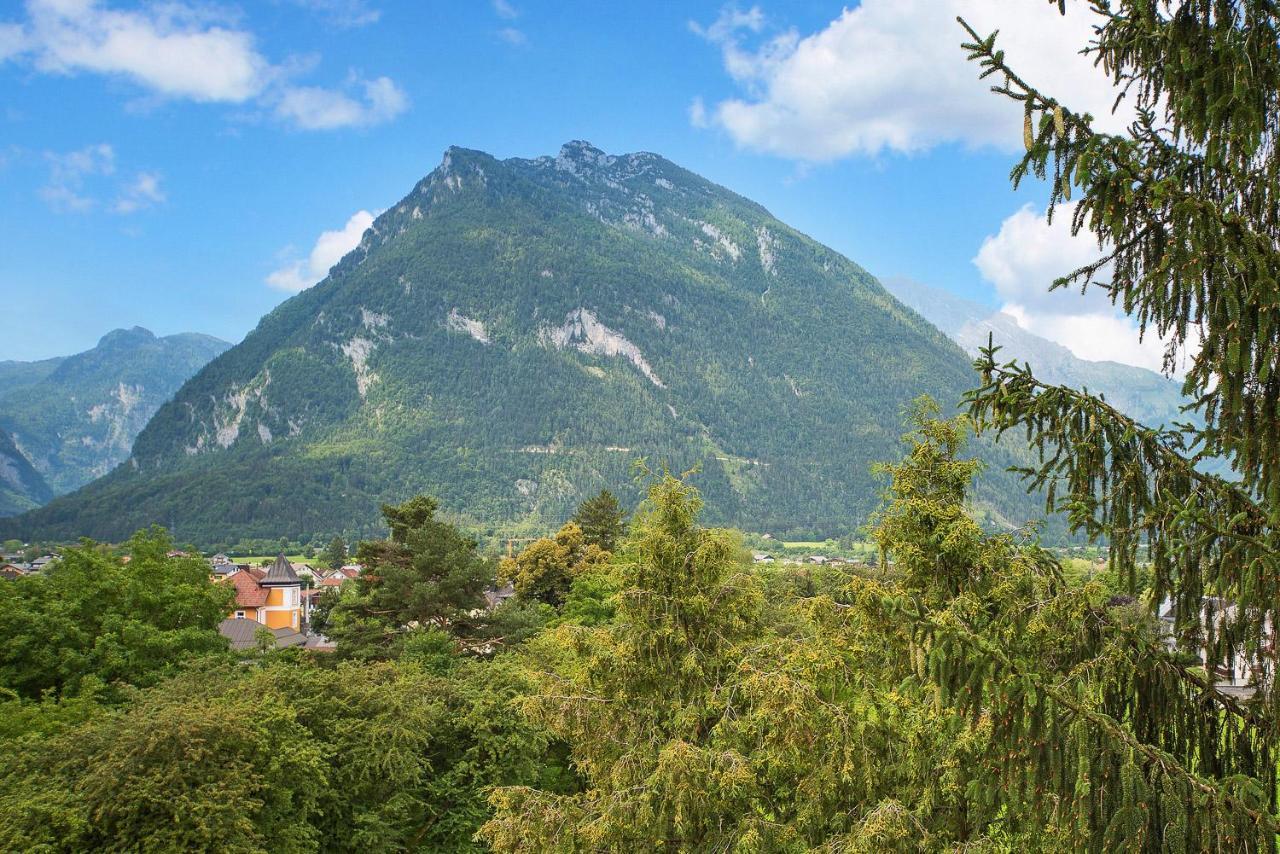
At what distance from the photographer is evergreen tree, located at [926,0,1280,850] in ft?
13.6

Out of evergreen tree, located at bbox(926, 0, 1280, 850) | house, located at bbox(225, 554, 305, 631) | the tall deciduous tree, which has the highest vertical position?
evergreen tree, located at bbox(926, 0, 1280, 850)

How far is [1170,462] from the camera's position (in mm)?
4711

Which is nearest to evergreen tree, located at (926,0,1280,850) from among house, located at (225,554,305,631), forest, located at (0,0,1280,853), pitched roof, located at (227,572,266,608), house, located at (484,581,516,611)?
forest, located at (0,0,1280,853)

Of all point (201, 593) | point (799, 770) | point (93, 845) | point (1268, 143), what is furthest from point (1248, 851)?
point (201, 593)

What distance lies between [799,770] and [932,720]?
96.1 inches

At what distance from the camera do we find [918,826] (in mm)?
9297

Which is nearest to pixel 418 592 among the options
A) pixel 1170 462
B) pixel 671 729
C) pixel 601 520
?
pixel 671 729

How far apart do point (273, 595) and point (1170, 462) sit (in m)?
63.5

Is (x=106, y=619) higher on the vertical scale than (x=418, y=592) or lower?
higher

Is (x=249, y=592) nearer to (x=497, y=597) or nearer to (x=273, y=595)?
(x=273, y=595)

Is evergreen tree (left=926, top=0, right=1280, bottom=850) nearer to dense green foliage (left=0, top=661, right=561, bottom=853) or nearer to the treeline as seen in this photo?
the treeline

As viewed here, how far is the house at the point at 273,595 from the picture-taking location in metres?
57.5

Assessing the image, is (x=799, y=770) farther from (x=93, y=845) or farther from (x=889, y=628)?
(x=93, y=845)

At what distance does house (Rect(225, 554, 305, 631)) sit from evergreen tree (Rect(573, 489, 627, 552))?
2220 centimetres
